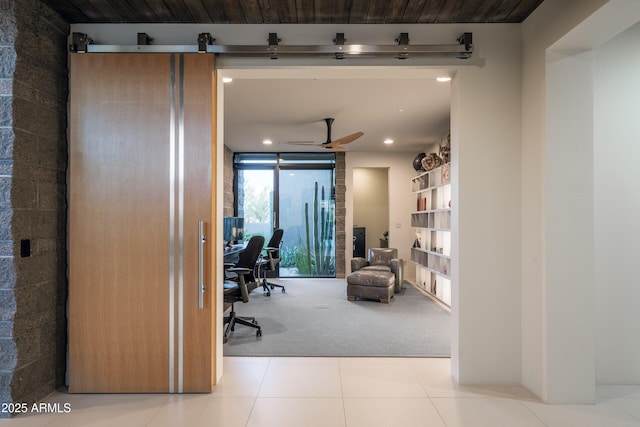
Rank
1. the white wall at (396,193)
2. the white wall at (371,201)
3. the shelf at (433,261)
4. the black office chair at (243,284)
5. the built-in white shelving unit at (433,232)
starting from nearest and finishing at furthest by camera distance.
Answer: the black office chair at (243,284) < the shelf at (433,261) < the built-in white shelving unit at (433,232) < the white wall at (396,193) < the white wall at (371,201)

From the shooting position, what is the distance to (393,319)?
14.5ft

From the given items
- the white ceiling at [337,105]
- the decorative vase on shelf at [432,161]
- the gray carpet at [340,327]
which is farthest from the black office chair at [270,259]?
the decorative vase on shelf at [432,161]

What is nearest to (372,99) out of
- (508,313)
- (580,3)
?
(580,3)

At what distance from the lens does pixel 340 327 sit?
409 centimetres

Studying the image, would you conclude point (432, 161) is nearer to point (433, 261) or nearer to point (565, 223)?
point (433, 261)

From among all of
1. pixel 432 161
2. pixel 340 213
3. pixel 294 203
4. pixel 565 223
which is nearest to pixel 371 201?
pixel 340 213

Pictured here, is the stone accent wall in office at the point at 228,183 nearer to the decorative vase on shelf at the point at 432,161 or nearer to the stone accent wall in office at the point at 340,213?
the stone accent wall in office at the point at 340,213

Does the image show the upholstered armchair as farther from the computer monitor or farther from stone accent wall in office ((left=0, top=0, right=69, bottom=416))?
stone accent wall in office ((left=0, top=0, right=69, bottom=416))

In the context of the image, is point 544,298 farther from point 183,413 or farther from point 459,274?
point 183,413

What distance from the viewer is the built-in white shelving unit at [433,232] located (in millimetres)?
5328

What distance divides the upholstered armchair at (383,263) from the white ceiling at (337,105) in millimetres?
2126

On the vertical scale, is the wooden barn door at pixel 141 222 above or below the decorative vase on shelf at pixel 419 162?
below

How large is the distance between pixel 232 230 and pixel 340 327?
3.28 metres

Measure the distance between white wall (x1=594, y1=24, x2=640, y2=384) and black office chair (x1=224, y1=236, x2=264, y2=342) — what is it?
10.1 feet
